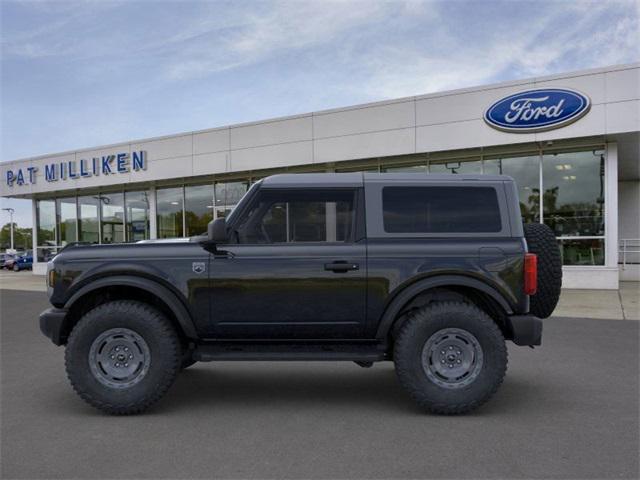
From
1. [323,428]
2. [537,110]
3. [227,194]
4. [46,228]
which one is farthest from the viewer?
[46,228]

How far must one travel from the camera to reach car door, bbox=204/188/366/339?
426 centimetres

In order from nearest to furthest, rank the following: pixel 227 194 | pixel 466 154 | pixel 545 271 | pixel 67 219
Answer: pixel 545 271 → pixel 466 154 → pixel 227 194 → pixel 67 219

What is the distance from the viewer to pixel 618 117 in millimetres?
12414

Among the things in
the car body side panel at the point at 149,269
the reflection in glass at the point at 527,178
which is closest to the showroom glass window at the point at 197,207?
the reflection in glass at the point at 527,178

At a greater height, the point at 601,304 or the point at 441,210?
the point at 441,210

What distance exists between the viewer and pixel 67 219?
79.5ft

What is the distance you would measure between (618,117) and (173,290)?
39.9ft

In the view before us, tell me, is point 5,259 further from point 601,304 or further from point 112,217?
point 601,304

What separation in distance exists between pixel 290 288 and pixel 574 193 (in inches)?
471

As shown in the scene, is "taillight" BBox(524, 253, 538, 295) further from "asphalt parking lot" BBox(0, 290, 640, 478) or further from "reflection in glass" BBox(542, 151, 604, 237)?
"reflection in glass" BBox(542, 151, 604, 237)

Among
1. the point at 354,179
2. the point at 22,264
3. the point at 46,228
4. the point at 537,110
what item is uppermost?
the point at 537,110

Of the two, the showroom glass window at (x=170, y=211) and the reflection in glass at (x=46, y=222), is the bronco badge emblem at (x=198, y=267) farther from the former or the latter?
the reflection in glass at (x=46, y=222)

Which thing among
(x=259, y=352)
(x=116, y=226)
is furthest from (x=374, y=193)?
(x=116, y=226)

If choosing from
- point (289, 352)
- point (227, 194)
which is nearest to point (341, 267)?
point (289, 352)
